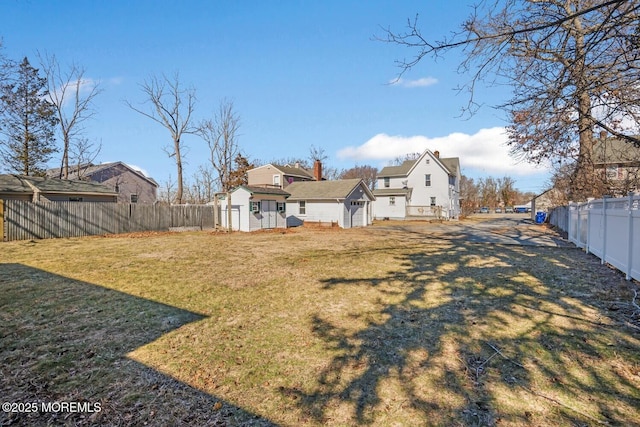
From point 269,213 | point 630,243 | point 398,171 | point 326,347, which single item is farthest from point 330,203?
point 326,347

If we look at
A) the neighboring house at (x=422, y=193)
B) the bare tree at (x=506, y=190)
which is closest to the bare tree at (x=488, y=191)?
the bare tree at (x=506, y=190)

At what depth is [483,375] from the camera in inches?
→ 128

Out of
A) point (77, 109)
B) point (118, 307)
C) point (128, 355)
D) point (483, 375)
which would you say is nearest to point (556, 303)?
point (483, 375)

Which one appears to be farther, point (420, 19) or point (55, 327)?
point (55, 327)

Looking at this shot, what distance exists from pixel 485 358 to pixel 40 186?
24570 mm

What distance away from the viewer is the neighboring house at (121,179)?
3200 centimetres

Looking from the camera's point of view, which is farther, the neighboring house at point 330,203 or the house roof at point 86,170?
the house roof at point 86,170

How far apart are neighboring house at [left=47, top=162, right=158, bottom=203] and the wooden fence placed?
14479mm

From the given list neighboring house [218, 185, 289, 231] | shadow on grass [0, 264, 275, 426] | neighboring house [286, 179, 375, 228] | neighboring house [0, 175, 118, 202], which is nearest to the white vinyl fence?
shadow on grass [0, 264, 275, 426]

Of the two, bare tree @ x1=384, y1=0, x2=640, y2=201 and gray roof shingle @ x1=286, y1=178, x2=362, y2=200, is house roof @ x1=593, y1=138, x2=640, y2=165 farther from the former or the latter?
gray roof shingle @ x1=286, y1=178, x2=362, y2=200

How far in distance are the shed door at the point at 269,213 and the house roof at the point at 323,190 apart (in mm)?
3192

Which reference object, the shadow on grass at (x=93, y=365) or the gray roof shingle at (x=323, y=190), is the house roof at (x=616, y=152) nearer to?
the shadow on grass at (x=93, y=365)

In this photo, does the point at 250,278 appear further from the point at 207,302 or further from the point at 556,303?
the point at 556,303

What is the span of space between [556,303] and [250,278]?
5.83m
